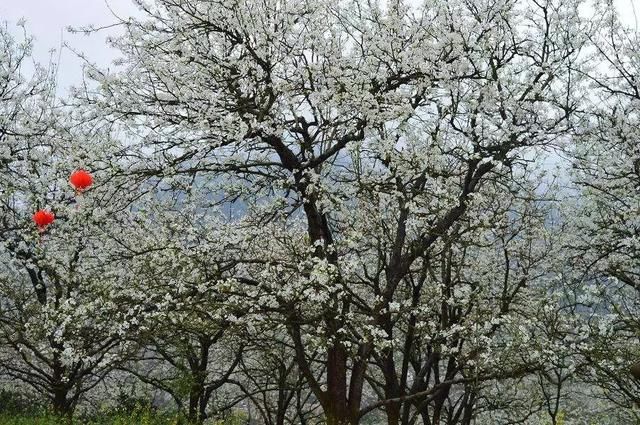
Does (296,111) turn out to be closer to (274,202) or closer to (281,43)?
(281,43)

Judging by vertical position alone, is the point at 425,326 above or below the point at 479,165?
below

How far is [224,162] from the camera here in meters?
12.0

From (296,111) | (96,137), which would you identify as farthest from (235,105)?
Result: (96,137)

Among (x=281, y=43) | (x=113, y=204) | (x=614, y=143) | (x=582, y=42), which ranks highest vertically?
(x=582, y=42)

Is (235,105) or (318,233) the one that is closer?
(235,105)

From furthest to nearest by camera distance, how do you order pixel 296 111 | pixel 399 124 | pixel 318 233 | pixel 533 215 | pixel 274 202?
1. pixel 533 215
2. pixel 274 202
3. pixel 318 233
4. pixel 296 111
5. pixel 399 124

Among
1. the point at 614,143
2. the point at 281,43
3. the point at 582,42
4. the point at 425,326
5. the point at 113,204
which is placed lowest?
the point at 425,326

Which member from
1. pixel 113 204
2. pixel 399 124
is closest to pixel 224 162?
pixel 113 204

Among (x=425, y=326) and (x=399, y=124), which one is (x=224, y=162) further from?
(x=425, y=326)

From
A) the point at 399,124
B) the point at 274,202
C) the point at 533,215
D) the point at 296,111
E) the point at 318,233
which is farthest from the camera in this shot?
the point at 533,215

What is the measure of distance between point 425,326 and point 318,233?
9.42 feet

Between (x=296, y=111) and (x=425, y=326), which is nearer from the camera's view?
(x=296, y=111)

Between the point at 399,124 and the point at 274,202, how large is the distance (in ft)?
12.7

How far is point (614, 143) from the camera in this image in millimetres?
12117
